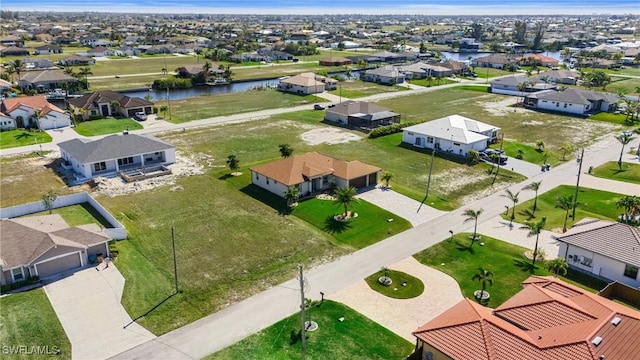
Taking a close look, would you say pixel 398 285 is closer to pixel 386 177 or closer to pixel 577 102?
pixel 386 177

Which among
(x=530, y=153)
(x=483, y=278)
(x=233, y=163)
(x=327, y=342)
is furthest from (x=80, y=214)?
(x=530, y=153)

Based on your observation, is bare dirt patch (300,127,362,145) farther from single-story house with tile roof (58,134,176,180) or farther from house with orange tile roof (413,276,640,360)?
house with orange tile roof (413,276,640,360)

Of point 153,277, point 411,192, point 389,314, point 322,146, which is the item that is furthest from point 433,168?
point 153,277

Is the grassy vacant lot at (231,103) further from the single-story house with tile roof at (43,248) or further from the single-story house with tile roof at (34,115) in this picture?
the single-story house with tile roof at (43,248)

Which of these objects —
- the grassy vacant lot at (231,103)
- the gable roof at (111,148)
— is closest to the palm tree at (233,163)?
the gable roof at (111,148)

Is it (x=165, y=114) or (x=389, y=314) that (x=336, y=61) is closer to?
(x=165, y=114)

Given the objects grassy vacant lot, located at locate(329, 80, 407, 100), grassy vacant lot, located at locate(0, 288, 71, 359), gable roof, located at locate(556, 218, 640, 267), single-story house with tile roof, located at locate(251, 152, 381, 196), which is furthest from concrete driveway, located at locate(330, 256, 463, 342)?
grassy vacant lot, located at locate(329, 80, 407, 100)
